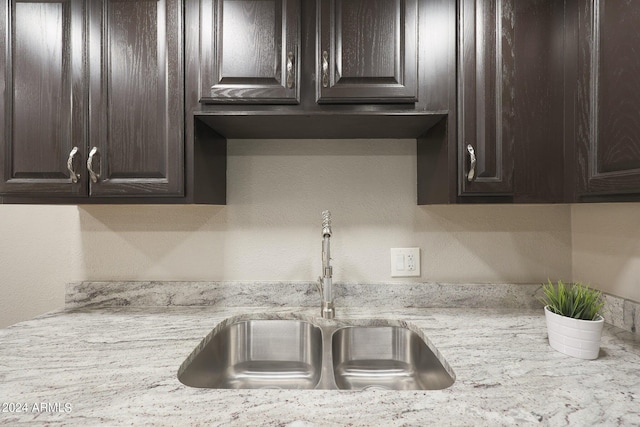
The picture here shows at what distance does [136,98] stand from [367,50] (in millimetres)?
748

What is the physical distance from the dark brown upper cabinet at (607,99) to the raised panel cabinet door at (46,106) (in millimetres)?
1536

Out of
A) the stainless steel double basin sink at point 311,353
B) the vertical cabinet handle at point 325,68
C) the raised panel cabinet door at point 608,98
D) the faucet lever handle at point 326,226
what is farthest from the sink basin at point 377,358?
the vertical cabinet handle at point 325,68

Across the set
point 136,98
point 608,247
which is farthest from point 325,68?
point 608,247

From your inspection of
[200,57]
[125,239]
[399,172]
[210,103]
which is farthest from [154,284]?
[399,172]

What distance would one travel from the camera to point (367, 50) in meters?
0.97

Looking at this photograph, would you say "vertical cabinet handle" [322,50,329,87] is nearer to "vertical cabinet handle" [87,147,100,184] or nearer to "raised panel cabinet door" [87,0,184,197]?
"raised panel cabinet door" [87,0,184,197]

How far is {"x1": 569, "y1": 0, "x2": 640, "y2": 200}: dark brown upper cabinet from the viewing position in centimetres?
77

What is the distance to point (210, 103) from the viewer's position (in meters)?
1.00

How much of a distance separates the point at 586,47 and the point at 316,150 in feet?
3.00

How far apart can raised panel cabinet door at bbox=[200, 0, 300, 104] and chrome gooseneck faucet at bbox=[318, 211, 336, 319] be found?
431 mm

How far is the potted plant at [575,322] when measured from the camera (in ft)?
2.68

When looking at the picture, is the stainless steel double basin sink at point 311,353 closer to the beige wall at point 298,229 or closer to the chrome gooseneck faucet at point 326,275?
the chrome gooseneck faucet at point 326,275

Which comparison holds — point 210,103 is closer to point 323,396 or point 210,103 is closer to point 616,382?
point 323,396

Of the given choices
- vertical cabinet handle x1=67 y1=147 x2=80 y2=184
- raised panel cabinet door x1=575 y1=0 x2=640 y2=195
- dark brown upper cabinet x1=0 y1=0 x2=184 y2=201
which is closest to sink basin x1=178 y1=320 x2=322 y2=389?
dark brown upper cabinet x1=0 y1=0 x2=184 y2=201
